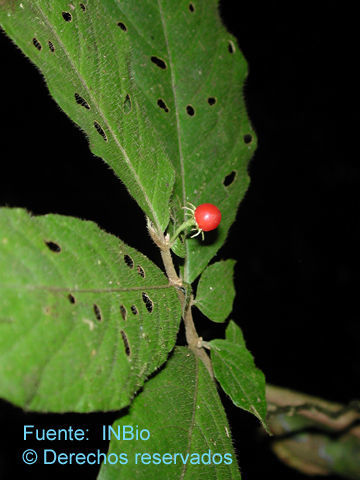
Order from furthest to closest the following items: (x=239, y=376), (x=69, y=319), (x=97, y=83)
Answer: (x=239, y=376) < (x=97, y=83) < (x=69, y=319)

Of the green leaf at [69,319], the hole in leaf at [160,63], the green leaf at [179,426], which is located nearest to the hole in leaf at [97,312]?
the green leaf at [69,319]

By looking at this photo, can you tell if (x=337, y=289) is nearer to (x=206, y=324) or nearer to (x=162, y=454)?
(x=206, y=324)

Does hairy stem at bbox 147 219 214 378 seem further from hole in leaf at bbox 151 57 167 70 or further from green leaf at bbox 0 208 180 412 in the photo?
hole in leaf at bbox 151 57 167 70

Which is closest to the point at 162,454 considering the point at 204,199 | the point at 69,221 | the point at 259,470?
the point at 69,221

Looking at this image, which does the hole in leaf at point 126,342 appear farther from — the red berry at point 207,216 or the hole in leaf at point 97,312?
the red berry at point 207,216

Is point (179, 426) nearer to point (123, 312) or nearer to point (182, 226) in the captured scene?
point (123, 312)

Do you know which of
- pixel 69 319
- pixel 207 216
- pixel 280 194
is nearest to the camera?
pixel 69 319

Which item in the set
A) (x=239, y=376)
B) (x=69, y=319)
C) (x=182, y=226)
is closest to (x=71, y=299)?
(x=69, y=319)
